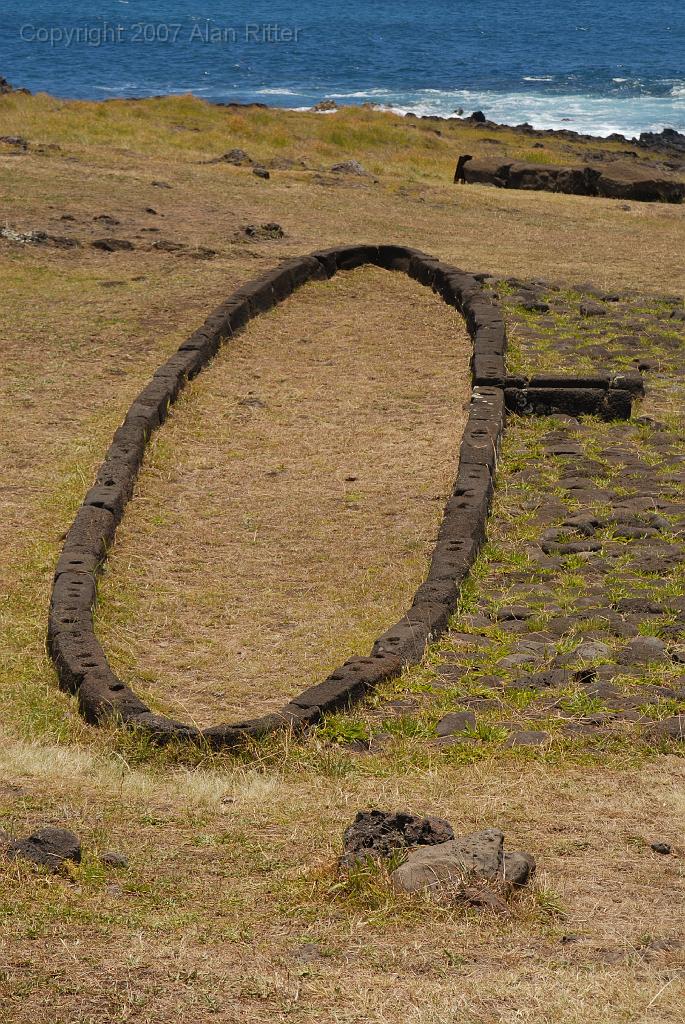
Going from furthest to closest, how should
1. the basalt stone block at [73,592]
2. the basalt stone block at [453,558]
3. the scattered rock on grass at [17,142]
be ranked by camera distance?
1. the scattered rock on grass at [17,142]
2. the basalt stone block at [453,558]
3. the basalt stone block at [73,592]

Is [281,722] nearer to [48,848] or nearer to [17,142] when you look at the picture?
[48,848]

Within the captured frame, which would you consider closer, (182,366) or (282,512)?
(282,512)

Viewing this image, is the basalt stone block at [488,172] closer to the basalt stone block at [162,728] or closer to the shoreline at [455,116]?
the shoreline at [455,116]

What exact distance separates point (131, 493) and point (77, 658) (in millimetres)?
3221

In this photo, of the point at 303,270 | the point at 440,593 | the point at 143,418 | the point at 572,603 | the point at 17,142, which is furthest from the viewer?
the point at 17,142

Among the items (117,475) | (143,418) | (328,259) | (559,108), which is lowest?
(117,475)

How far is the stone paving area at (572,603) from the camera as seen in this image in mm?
7766

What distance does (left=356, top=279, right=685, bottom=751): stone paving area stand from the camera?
25.5ft

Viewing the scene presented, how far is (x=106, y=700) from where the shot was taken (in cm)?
800

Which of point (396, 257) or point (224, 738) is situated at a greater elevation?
point (396, 257)

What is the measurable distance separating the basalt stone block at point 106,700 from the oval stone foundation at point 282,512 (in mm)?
357

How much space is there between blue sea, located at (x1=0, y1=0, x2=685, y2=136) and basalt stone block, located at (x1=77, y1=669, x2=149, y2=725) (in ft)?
198

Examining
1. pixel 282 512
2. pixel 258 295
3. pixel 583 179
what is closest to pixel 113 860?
pixel 282 512

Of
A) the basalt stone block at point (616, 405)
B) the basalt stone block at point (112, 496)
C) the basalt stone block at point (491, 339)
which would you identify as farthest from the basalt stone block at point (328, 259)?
the basalt stone block at point (112, 496)
